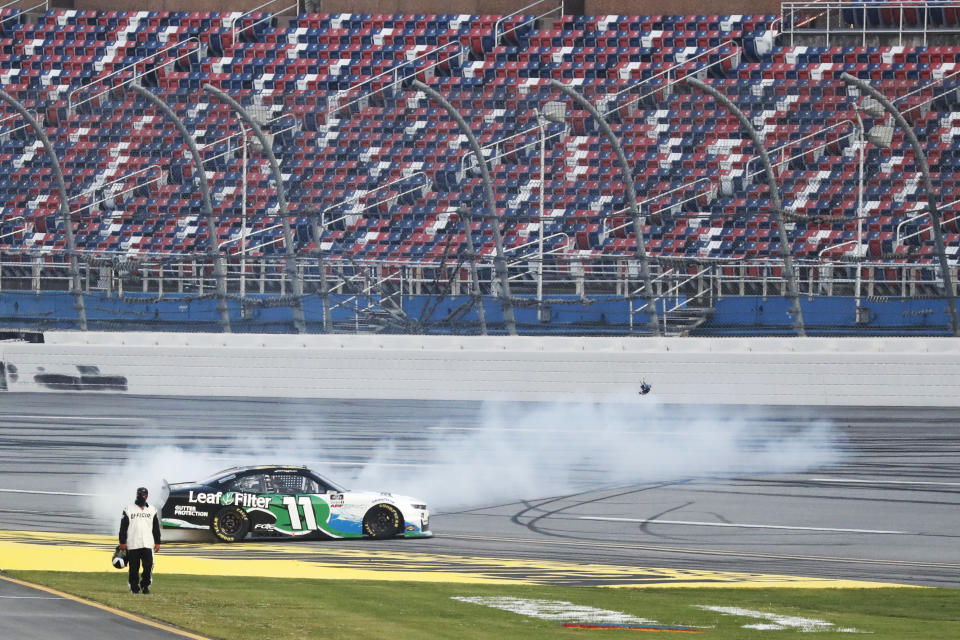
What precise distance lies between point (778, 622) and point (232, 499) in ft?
19.8

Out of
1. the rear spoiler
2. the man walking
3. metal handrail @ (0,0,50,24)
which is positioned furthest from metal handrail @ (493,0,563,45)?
the man walking

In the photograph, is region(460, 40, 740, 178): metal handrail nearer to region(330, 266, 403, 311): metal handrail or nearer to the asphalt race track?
region(330, 266, 403, 311): metal handrail

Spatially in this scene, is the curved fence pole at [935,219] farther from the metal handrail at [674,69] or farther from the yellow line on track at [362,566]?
the yellow line on track at [362,566]

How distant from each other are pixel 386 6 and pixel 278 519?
77.5 feet

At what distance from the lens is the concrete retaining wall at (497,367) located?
72.6 ft

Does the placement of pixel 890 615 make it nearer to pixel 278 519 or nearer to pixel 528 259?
pixel 278 519

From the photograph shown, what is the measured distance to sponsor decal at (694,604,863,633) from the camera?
11289 millimetres

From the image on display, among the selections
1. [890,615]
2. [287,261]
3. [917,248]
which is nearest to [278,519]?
[890,615]

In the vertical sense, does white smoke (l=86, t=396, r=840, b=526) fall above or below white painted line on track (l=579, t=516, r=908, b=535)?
above

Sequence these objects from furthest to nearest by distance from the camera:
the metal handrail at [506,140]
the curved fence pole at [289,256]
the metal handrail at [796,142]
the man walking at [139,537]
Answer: the metal handrail at [506,140] < the metal handrail at [796,142] < the curved fence pole at [289,256] < the man walking at [139,537]

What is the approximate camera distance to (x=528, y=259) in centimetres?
2559

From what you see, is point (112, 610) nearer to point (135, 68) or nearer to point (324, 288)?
point (324, 288)

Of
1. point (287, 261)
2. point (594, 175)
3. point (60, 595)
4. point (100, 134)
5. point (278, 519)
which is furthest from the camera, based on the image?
point (100, 134)

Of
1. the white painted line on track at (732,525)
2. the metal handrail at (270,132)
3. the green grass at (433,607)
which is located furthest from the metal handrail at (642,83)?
the green grass at (433,607)
